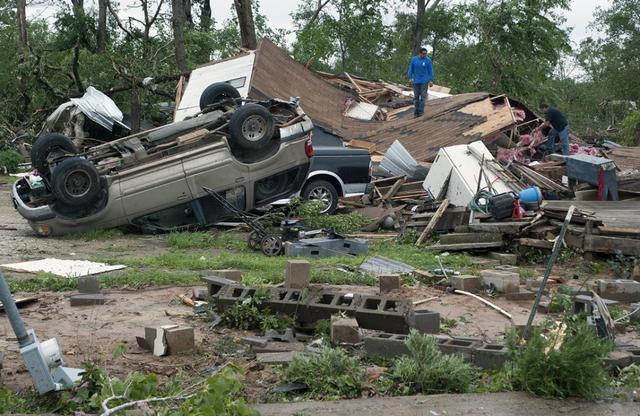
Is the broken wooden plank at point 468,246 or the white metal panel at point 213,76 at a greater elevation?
the white metal panel at point 213,76

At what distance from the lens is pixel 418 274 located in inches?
429

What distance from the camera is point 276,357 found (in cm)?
686

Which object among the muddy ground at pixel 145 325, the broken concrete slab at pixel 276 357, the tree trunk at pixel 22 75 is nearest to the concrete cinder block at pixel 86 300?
the muddy ground at pixel 145 325

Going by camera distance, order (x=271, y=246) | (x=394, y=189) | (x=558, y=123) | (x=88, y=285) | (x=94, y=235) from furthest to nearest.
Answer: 1. (x=558, y=123)
2. (x=394, y=189)
3. (x=94, y=235)
4. (x=271, y=246)
5. (x=88, y=285)

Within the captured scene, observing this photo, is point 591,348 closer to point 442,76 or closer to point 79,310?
point 79,310

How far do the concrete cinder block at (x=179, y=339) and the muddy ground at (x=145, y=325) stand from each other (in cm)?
6

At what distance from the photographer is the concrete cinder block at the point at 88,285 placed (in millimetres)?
9198

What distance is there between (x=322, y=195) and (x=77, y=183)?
4969mm

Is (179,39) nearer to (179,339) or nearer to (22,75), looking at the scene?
Result: (22,75)

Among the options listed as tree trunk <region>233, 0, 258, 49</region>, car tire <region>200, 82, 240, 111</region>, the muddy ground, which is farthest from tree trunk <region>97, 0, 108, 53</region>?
the muddy ground

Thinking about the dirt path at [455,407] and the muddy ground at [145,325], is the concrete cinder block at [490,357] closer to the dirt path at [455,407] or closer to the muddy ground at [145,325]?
the dirt path at [455,407]

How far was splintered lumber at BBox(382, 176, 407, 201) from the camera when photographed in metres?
17.8

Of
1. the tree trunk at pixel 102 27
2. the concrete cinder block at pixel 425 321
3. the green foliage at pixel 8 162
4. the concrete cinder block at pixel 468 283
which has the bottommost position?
the concrete cinder block at pixel 468 283

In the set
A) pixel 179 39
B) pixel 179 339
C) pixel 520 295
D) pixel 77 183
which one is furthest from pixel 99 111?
pixel 179 339
